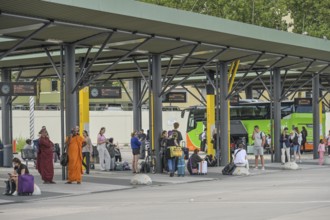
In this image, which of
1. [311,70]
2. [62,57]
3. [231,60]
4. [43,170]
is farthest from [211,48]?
[311,70]

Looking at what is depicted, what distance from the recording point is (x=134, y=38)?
26.1 metres

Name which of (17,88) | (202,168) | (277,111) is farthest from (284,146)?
(17,88)

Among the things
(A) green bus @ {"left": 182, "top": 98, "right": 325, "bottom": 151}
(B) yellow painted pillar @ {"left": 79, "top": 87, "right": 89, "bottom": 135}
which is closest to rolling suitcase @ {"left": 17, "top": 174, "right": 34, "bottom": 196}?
(B) yellow painted pillar @ {"left": 79, "top": 87, "right": 89, "bottom": 135}

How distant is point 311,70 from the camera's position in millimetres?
40031

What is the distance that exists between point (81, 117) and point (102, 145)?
4.77 ft

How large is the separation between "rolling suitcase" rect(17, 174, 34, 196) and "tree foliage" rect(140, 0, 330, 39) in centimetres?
4692

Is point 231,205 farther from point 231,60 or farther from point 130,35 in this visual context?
point 231,60

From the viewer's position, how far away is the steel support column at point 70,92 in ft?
83.9

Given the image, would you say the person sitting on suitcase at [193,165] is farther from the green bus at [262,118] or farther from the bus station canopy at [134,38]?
the green bus at [262,118]

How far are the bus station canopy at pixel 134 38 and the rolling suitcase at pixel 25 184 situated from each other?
340 centimetres

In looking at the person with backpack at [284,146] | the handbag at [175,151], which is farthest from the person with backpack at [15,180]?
the person with backpack at [284,146]

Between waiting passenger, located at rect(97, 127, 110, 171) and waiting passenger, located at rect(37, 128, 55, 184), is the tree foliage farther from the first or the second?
waiting passenger, located at rect(37, 128, 55, 184)

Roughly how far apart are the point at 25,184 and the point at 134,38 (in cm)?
716

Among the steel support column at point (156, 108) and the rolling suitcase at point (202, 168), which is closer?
the rolling suitcase at point (202, 168)
